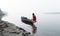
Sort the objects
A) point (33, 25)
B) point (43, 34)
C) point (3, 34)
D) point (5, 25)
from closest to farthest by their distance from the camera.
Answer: point (3, 34), point (5, 25), point (33, 25), point (43, 34)

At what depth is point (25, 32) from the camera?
13.3ft

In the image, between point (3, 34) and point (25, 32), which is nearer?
point (3, 34)

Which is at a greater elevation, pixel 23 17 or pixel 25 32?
pixel 23 17

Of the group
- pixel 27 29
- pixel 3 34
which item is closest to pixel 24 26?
pixel 27 29

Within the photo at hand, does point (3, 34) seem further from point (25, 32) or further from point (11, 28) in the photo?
point (25, 32)

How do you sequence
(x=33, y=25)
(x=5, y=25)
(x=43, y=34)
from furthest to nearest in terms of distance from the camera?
(x=43, y=34)
(x=33, y=25)
(x=5, y=25)

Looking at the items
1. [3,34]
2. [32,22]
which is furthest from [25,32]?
[3,34]

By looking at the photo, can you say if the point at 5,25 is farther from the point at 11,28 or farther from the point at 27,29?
the point at 27,29

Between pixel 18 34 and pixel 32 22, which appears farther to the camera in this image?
pixel 32 22

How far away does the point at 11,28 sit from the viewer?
12.9 ft

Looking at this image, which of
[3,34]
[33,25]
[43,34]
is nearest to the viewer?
[3,34]

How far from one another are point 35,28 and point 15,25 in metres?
0.48

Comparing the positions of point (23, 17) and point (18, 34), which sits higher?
point (23, 17)

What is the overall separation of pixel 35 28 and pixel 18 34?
2.26 feet
